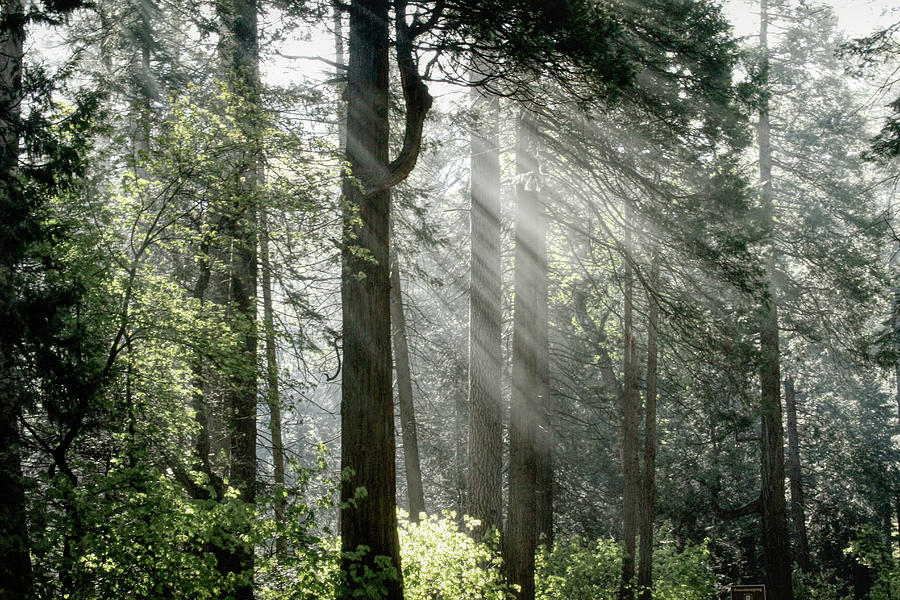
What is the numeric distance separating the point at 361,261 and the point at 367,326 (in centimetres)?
64

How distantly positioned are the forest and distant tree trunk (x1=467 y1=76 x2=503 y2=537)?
0.15 ft

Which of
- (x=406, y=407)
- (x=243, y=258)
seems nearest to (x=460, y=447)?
(x=406, y=407)

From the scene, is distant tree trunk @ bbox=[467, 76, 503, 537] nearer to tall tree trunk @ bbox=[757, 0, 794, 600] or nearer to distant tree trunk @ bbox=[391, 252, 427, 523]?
distant tree trunk @ bbox=[391, 252, 427, 523]

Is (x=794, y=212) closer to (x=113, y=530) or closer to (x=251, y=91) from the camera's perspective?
(x=251, y=91)

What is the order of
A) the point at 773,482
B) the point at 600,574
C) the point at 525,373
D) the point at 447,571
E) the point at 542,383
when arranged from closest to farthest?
the point at 447,571 → the point at 525,373 → the point at 600,574 → the point at 542,383 → the point at 773,482

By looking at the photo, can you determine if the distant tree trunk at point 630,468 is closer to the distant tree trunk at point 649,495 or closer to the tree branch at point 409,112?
the distant tree trunk at point 649,495

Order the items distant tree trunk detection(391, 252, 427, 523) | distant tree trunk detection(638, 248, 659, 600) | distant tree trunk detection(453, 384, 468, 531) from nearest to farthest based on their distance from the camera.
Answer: distant tree trunk detection(638, 248, 659, 600) → distant tree trunk detection(391, 252, 427, 523) → distant tree trunk detection(453, 384, 468, 531)

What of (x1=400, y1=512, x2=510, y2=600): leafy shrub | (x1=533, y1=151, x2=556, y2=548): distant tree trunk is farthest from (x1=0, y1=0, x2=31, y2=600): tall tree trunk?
(x1=533, y1=151, x2=556, y2=548): distant tree trunk

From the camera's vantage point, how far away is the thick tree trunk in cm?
606

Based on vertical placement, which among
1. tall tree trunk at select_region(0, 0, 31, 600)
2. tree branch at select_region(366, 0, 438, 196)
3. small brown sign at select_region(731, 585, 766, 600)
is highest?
tree branch at select_region(366, 0, 438, 196)

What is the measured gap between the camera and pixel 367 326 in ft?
20.9

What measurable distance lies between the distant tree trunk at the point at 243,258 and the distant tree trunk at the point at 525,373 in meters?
3.80

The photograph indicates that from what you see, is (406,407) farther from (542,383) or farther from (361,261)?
(361,261)

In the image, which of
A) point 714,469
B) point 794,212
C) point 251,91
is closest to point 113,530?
point 251,91
